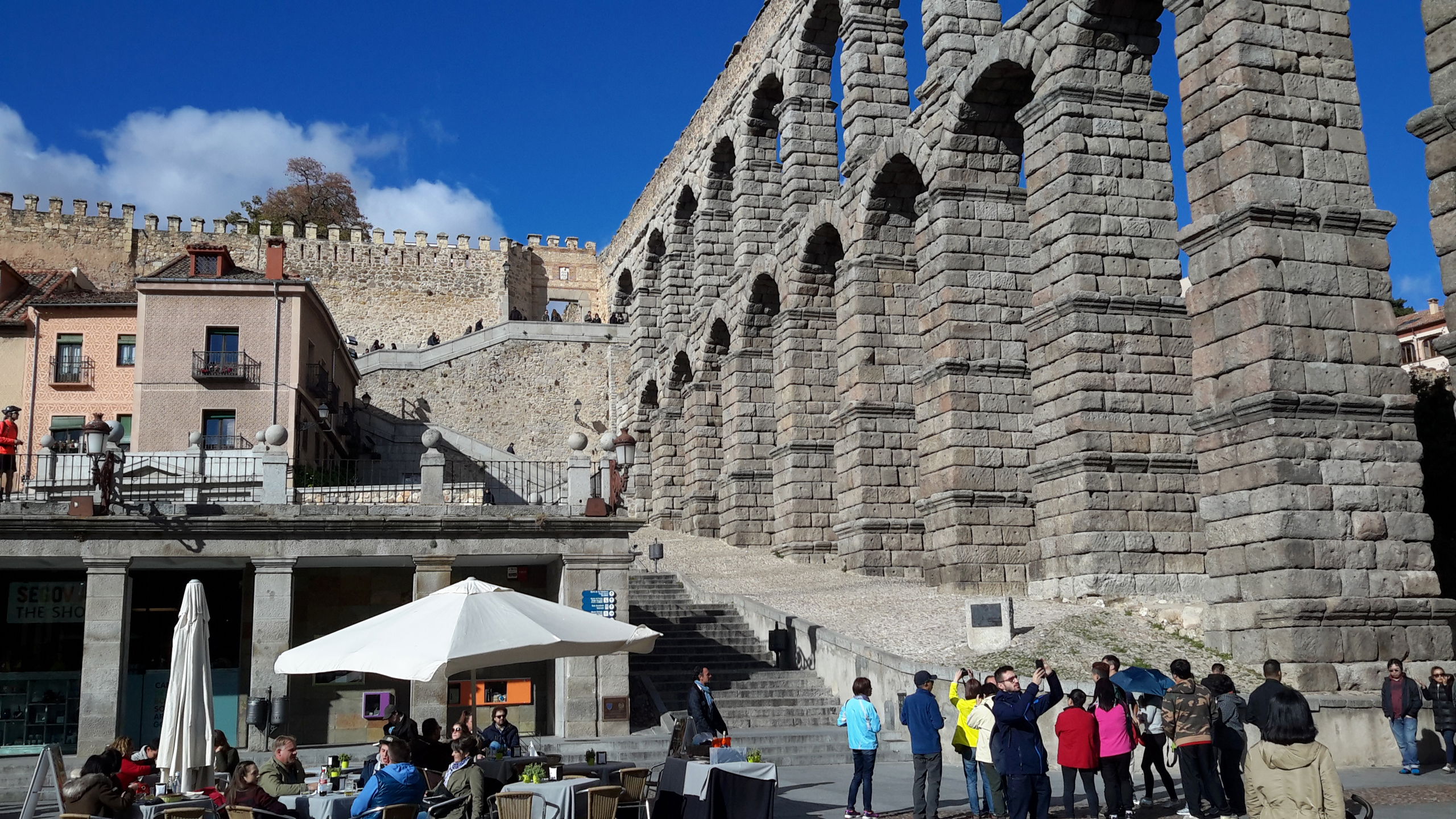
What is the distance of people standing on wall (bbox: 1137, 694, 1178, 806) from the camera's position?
448 inches

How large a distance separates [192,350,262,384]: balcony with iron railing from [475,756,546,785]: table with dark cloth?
2390cm

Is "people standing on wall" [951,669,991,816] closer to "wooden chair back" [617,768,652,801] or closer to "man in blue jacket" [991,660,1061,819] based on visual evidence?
"man in blue jacket" [991,660,1061,819]

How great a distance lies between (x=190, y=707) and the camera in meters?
11.7

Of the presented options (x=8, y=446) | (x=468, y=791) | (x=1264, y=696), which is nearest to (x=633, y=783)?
(x=468, y=791)

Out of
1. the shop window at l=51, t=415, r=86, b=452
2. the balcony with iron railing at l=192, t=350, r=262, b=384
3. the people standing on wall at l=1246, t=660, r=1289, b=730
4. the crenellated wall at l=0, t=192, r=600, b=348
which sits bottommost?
the people standing on wall at l=1246, t=660, r=1289, b=730

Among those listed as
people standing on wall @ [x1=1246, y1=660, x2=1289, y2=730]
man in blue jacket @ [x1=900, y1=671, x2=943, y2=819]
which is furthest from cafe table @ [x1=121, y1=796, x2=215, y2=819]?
people standing on wall @ [x1=1246, y1=660, x2=1289, y2=730]

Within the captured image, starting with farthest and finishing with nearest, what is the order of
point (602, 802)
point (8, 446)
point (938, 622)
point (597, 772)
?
point (8, 446)
point (938, 622)
point (597, 772)
point (602, 802)

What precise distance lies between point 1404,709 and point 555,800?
325 inches

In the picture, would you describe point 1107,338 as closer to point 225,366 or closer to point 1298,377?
point 1298,377

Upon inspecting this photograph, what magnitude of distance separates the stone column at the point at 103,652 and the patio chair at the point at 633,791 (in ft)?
28.3

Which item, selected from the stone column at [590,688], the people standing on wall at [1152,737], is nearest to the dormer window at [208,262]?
the stone column at [590,688]

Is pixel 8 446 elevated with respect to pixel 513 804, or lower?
elevated

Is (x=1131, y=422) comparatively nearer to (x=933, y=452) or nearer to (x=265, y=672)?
(x=933, y=452)

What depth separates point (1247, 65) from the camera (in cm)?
1509
